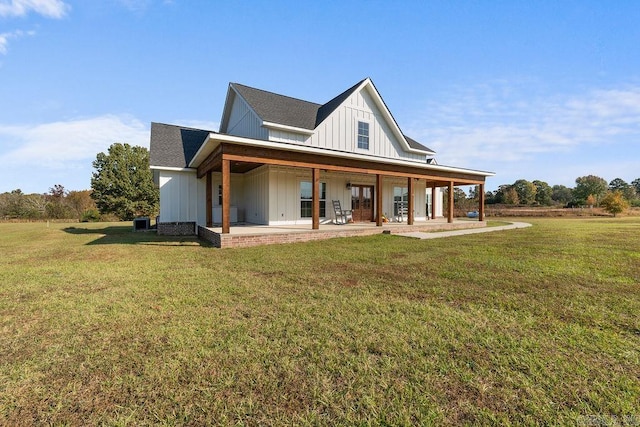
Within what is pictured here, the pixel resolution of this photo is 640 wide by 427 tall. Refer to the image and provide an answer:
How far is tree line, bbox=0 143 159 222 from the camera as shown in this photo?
1006 inches

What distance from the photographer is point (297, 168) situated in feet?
41.4

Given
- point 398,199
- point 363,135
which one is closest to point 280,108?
point 363,135

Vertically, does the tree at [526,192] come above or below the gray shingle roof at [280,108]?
below

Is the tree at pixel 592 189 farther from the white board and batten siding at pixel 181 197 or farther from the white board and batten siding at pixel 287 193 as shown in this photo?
the white board and batten siding at pixel 181 197

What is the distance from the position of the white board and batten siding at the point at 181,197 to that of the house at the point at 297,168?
0.14 feet

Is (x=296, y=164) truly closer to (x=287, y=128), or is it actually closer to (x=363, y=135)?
(x=287, y=128)

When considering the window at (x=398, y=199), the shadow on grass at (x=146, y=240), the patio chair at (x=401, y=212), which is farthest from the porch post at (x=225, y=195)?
the window at (x=398, y=199)

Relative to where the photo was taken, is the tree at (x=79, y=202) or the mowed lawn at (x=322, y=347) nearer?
the mowed lawn at (x=322, y=347)

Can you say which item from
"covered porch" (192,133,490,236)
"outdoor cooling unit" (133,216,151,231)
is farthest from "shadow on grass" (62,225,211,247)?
"outdoor cooling unit" (133,216,151,231)

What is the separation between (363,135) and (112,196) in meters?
24.7

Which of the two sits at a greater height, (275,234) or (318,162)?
(318,162)

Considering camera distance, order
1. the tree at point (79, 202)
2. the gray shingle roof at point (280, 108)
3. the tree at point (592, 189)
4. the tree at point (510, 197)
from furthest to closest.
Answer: the tree at point (510, 197), the tree at point (592, 189), the tree at point (79, 202), the gray shingle roof at point (280, 108)

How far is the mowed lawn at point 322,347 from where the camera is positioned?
1823 mm

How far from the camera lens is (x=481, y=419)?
5.62 feet
